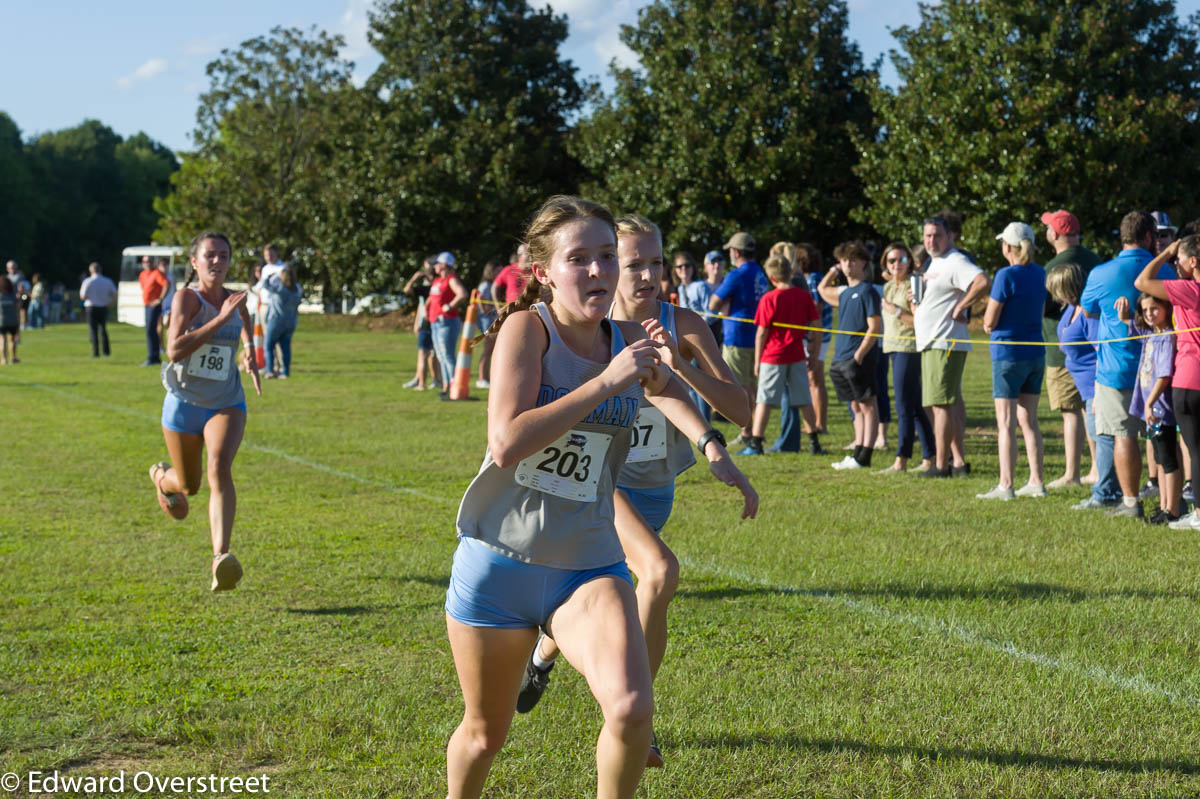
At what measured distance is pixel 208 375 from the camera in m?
6.82

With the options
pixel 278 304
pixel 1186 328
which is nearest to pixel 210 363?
pixel 1186 328

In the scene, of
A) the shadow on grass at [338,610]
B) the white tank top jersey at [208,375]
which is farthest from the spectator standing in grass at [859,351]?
the white tank top jersey at [208,375]

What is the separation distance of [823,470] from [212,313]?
251 inches

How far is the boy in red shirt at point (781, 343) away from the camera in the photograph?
39.8ft

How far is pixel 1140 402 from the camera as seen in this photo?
8.67 metres

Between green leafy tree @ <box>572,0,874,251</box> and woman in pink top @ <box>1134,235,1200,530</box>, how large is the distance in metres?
28.1

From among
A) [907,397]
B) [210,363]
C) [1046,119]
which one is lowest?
[907,397]

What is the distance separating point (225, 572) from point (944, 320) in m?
6.62

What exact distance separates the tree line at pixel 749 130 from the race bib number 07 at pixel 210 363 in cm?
2934

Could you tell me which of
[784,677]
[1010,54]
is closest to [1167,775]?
[784,677]

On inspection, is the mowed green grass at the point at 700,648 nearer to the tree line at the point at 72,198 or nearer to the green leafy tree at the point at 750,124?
the green leafy tree at the point at 750,124

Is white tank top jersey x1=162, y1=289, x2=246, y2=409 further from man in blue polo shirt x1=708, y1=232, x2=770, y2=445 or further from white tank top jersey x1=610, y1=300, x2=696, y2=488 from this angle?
man in blue polo shirt x1=708, y1=232, x2=770, y2=445

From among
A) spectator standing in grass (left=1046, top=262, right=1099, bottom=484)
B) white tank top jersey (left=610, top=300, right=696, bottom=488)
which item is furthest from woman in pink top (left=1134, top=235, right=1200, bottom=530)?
white tank top jersey (left=610, top=300, right=696, bottom=488)

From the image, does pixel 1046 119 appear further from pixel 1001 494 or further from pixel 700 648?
pixel 700 648
